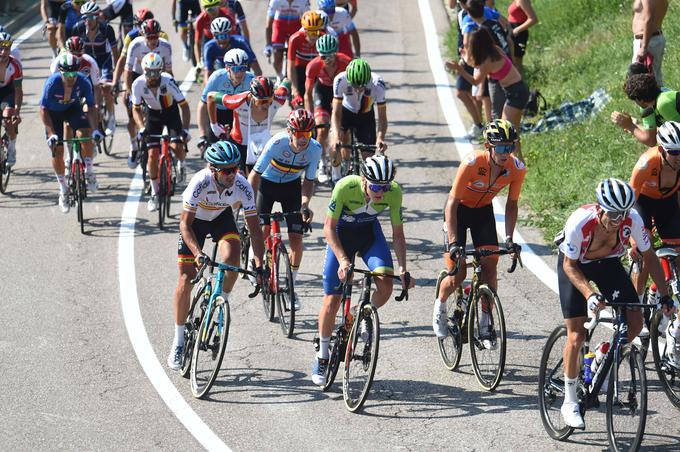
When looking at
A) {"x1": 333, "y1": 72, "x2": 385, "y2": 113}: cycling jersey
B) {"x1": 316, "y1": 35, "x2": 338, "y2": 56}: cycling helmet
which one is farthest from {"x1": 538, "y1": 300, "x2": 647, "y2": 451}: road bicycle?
{"x1": 316, "y1": 35, "x2": 338, "y2": 56}: cycling helmet

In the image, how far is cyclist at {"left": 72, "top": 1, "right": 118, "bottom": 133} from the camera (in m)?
19.3

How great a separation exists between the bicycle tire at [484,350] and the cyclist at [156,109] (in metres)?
6.55

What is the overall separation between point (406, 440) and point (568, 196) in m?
6.50

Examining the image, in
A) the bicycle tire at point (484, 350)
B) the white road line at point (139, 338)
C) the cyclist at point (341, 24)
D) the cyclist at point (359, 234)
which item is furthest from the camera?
the cyclist at point (341, 24)

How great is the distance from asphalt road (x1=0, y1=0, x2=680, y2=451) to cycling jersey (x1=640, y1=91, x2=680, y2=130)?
211 cm

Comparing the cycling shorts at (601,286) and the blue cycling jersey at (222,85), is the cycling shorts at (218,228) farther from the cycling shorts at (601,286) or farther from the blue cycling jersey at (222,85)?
the blue cycling jersey at (222,85)

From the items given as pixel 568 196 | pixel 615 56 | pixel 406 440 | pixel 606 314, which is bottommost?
pixel 406 440

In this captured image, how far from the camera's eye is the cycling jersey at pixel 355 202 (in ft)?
32.8

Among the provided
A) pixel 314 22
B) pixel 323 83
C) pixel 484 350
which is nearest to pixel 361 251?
pixel 484 350

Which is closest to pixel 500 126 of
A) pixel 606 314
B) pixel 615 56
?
pixel 606 314

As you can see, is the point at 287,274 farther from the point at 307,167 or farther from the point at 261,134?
the point at 261,134

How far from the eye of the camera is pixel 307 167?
12.2 metres

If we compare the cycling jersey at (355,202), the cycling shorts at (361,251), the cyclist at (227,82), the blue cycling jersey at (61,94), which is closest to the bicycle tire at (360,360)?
the cycling shorts at (361,251)

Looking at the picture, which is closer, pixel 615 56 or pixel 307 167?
pixel 307 167
